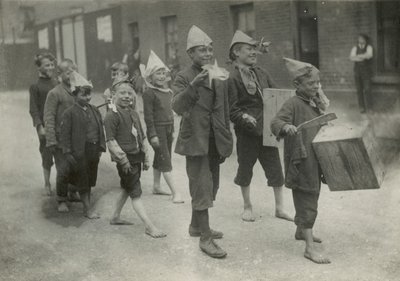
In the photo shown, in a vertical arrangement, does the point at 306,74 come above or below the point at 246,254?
above

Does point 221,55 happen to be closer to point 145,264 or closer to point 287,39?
point 287,39

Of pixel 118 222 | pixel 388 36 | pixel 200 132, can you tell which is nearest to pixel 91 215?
pixel 118 222

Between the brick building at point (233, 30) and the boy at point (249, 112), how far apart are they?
230 inches

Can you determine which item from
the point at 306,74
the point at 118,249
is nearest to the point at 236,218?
the point at 118,249

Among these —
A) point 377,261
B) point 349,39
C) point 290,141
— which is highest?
point 349,39

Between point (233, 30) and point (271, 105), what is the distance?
9346mm

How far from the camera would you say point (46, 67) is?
21.5ft

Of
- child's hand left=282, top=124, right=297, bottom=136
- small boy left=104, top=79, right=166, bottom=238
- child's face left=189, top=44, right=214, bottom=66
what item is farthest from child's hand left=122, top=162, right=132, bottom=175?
child's hand left=282, top=124, right=297, bottom=136

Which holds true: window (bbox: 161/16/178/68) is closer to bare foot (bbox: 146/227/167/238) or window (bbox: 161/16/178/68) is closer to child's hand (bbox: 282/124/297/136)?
bare foot (bbox: 146/227/167/238)

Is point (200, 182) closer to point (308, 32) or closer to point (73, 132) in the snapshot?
point (73, 132)

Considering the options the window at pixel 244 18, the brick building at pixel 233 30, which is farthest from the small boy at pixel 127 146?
the window at pixel 244 18

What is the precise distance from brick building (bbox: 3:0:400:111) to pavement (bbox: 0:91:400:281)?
4911 mm

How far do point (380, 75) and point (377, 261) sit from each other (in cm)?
740

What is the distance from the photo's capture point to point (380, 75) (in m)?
11.0
